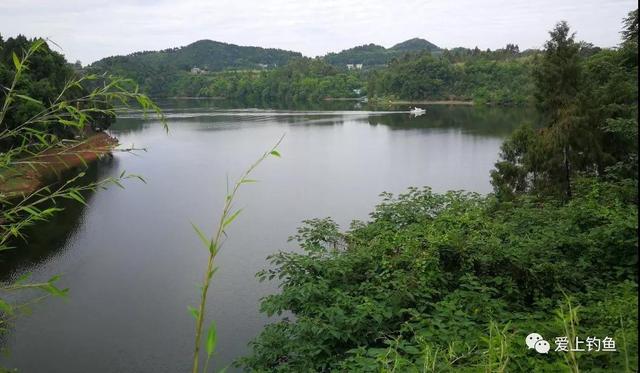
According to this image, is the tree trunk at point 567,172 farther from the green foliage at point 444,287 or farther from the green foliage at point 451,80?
the green foliage at point 451,80

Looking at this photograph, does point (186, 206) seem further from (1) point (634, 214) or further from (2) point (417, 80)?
(2) point (417, 80)

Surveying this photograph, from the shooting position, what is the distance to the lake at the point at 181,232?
869cm

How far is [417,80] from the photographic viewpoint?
68.4 meters

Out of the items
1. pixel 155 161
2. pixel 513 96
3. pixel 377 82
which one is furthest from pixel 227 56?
pixel 155 161

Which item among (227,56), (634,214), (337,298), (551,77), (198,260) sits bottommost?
(198,260)

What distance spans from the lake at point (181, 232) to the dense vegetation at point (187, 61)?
194 ft

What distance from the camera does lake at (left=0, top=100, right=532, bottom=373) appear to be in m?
8.69

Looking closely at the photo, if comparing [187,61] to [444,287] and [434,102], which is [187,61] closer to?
[434,102]

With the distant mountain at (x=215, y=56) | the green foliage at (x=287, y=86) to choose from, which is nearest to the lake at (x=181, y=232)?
the green foliage at (x=287, y=86)

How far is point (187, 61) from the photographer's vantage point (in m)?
116

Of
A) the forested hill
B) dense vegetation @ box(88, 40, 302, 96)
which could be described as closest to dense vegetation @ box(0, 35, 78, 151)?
dense vegetation @ box(88, 40, 302, 96)

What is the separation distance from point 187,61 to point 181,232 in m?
110

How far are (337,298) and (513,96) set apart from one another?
5806cm

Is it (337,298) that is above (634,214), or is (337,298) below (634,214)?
below
